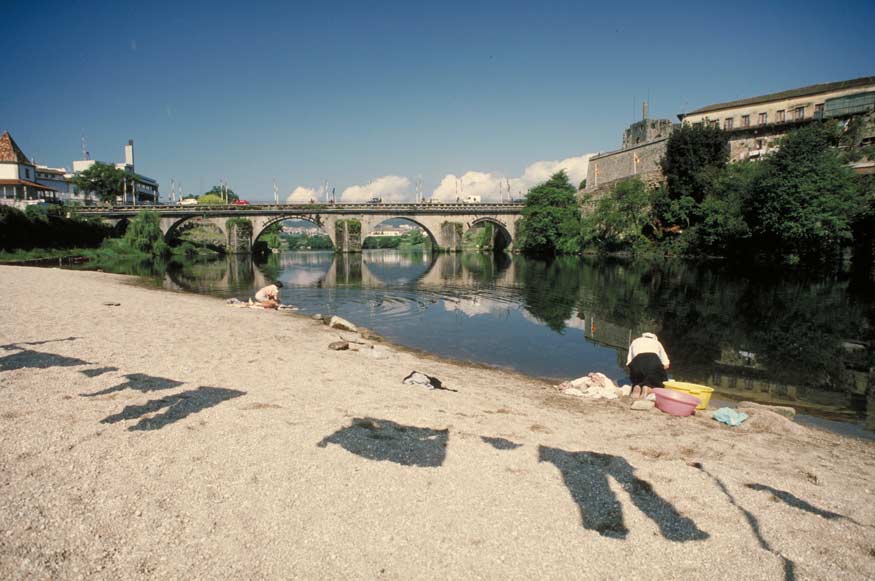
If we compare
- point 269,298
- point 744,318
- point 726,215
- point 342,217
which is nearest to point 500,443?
point 269,298

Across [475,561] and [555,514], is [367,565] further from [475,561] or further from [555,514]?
[555,514]

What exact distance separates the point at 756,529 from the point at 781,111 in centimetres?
7182

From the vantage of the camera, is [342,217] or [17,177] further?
[342,217]

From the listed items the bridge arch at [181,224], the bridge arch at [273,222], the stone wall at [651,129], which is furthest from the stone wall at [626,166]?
the bridge arch at [181,224]

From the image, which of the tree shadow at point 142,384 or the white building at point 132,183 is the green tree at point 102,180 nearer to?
the white building at point 132,183

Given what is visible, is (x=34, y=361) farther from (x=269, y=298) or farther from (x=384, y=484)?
(x=269, y=298)

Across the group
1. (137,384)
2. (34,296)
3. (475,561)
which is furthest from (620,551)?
→ (34,296)

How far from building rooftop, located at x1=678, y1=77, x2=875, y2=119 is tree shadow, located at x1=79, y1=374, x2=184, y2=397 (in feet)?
229

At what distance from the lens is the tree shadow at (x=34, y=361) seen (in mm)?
8312

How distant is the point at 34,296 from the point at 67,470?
1616cm

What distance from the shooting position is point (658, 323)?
64.3 ft

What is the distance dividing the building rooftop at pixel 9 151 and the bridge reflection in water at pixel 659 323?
218 ft

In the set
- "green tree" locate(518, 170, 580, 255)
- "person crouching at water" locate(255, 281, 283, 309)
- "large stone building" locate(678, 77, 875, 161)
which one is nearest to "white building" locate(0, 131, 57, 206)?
"person crouching at water" locate(255, 281, 283, 309)

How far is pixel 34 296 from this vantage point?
1716 centimetres
